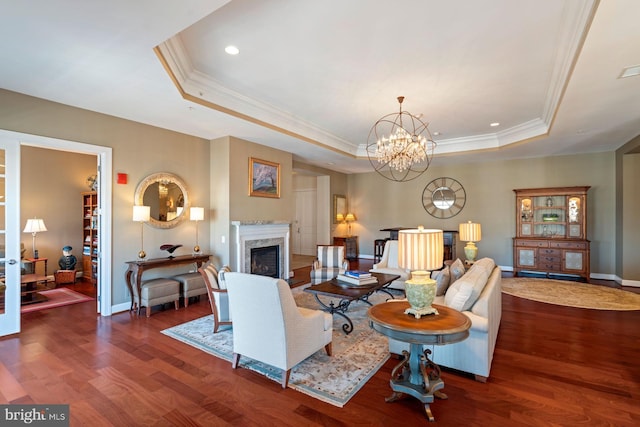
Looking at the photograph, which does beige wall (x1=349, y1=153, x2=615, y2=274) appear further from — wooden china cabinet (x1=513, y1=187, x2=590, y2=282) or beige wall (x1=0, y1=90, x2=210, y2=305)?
beige wall (x1=0, y1=90, x2=210, y2=305)

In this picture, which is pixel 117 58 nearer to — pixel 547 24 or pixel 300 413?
pixel 300 413

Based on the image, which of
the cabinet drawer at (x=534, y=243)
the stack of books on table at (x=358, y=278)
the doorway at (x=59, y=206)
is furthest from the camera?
the cabinet drawer at (x=534, y=243)

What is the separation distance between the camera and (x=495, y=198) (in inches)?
314

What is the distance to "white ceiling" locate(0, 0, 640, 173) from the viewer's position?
7.94 feet

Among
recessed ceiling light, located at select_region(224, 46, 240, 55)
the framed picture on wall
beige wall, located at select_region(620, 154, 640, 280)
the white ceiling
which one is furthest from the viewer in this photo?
beige wall, located at select_region(620, 154, 640, 280)

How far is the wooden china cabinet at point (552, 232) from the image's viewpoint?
658cm

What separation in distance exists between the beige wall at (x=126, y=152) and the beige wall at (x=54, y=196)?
337cm

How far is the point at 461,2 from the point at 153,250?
517 cm

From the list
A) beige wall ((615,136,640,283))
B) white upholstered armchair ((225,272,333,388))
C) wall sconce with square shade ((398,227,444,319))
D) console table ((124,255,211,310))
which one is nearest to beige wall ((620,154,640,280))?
beige wall ((615,136,640,283))

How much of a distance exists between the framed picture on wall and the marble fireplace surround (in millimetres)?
638

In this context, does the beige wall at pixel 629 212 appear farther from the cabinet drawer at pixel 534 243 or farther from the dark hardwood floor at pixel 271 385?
the dark hardwood floor at pixel 271 385

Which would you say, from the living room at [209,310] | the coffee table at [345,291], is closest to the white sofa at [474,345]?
the living room at [209,310]

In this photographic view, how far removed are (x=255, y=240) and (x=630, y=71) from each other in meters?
5.56

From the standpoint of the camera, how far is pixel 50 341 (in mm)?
3455
